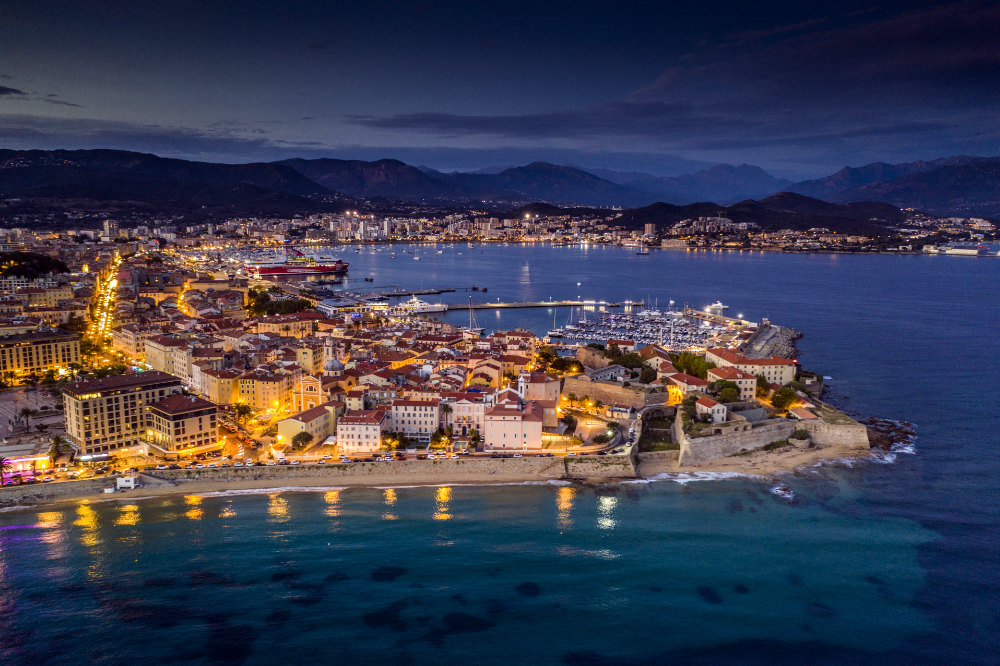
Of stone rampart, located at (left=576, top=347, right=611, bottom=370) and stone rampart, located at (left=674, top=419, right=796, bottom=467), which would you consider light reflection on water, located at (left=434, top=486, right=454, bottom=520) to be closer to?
stone rampart, located at (left=674, top=419, right=796, bottom=467)

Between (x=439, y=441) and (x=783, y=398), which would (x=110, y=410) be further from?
(x=783, y=398)

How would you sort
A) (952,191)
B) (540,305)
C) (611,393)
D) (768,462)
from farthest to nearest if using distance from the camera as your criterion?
1. (952,191)
2. (540,305)
3. (611,393)
4. (768,462)

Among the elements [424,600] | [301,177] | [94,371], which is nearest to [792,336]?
[424,600]

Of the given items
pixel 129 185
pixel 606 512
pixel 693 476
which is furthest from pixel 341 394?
pixel 129 185

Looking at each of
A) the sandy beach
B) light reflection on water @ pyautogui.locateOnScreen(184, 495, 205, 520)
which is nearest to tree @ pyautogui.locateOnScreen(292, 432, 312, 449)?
light reflection on water @ pyautogui.locateOnScreen(184, 495, 205, 520)

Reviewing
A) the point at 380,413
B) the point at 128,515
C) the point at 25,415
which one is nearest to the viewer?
the point at 128,515

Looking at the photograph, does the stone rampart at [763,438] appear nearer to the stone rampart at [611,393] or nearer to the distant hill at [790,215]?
the stone rampart at [611,393]

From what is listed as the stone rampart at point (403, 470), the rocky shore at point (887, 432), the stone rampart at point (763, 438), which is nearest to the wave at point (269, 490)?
the stone rampart at point (403, 470)

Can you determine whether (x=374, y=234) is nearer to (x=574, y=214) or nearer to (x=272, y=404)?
(x=574, y=214)
